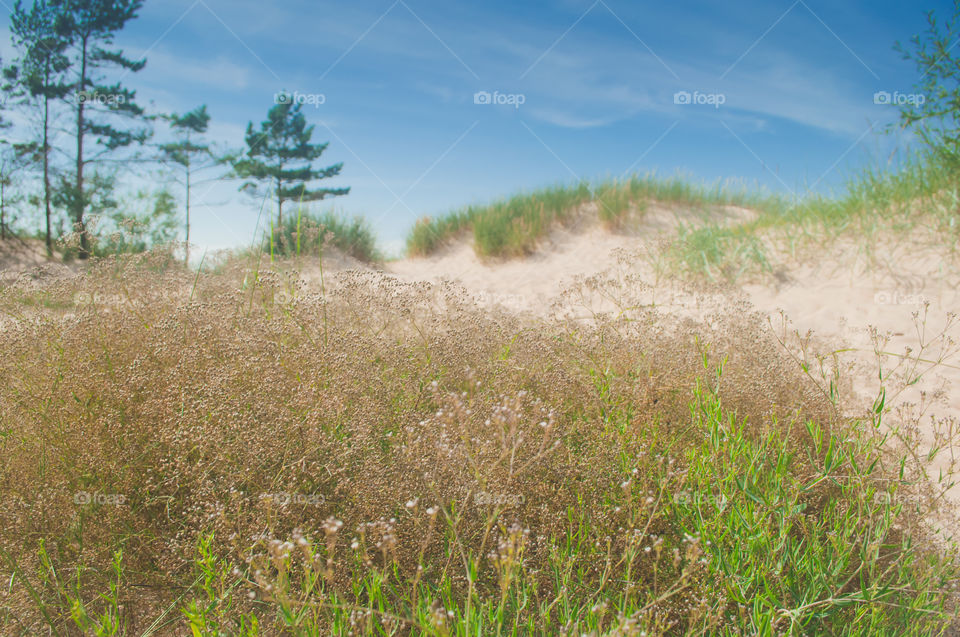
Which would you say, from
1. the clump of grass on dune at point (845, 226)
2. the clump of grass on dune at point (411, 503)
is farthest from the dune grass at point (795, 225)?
the clump of grass on dune at point (411, 503)

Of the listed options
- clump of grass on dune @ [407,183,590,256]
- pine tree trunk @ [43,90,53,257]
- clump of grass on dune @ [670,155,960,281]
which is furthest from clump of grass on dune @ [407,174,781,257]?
pine tree trunk @ [43,90,53,257]

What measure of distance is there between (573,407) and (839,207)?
304 inches

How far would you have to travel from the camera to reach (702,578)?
2.09 metres

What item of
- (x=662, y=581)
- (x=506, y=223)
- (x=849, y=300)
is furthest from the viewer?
(x=506, y=223)

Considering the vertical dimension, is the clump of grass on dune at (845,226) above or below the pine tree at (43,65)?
below

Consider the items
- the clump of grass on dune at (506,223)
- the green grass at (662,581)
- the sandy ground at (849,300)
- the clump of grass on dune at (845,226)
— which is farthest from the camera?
the clump of grass on dune at (506,223)

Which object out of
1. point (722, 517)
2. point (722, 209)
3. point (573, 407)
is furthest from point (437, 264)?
point (722, 517)

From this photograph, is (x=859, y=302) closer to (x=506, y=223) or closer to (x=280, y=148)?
(x=506, y=223)

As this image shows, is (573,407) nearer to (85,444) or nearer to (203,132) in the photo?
(85,444)

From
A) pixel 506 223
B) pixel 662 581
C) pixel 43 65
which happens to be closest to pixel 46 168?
pixel 43 65

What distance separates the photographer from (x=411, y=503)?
5.64 ft

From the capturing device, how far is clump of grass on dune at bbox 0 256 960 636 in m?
1.94

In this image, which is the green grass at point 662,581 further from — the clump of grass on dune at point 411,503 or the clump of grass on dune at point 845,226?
the clump of grass on dune at point 845,226

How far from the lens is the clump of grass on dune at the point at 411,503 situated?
1936 millimetres
